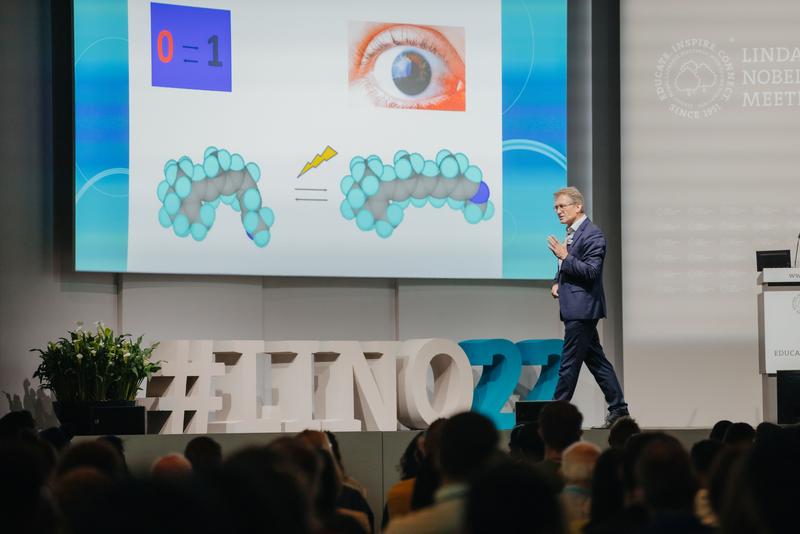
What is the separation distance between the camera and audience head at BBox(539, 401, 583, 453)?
13.3 feet

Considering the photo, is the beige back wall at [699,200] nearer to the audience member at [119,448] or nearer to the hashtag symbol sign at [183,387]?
the hashtag symbol sign at [183,387]

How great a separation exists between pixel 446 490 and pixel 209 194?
555 centimetres

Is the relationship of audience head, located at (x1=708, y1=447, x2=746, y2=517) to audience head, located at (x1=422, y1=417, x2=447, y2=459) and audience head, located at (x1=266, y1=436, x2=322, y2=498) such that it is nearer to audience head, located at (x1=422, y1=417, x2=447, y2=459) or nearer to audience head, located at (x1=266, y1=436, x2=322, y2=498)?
audience head, located at (x1=266, y1=436, x2=322, y2=498)

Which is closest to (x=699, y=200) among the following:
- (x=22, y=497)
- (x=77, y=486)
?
(x=77, y=486)

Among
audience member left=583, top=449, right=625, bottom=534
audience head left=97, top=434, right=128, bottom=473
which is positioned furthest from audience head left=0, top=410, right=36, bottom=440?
audience member left=583, top=449, right=625, bottom=534

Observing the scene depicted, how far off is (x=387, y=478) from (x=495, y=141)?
3263mm

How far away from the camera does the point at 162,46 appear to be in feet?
25.2

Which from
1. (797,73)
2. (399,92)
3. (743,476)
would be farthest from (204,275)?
(743,476)

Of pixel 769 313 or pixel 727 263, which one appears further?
pixel 727 263

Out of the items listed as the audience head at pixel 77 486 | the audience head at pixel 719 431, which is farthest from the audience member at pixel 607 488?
the audience head at pixel 719 431

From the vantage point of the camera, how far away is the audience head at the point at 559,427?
4.05 meters

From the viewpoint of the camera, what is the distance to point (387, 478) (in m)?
5.88

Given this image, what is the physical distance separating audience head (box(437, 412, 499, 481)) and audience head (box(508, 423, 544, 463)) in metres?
2.21

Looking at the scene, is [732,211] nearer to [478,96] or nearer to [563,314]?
[478,96]
